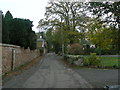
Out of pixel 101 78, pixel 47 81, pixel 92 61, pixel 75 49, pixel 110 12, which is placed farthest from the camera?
pixel 75 49

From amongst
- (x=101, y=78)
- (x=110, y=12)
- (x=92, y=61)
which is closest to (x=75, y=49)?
(x=92, y=61)

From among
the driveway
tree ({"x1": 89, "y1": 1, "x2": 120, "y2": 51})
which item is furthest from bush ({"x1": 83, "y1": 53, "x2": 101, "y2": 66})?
tree ({"x1": 89, "y1": 1, "x2": 120, "y2": 51})

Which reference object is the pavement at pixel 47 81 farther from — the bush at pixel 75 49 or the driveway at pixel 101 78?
the bush at pixel 75 49

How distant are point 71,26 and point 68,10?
3.24m

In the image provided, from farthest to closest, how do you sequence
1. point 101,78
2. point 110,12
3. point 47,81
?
1. point 101,78
2. point 47,81
3. point 110,12

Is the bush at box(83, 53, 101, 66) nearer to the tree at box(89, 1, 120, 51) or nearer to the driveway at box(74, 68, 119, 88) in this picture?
the driveway at box(74, 68, 119, 88)

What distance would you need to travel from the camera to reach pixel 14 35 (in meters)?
18.8

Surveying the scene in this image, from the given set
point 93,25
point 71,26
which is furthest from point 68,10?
point 93,25

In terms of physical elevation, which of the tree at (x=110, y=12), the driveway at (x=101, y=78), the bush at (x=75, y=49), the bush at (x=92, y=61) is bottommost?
the driveway at (x=101, y=78)

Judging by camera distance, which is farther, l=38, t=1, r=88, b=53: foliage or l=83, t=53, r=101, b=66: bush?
l=38, t=1, r=88, b=53: foliage

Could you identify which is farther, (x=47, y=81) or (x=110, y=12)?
(x=47, y=81)

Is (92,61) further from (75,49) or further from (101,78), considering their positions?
(75,49)

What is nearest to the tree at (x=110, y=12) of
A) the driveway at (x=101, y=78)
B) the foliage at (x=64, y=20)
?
the driveway at (x=101, y=78)

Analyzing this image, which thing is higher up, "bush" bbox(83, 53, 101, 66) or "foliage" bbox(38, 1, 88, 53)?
"foliage" bbox(38, 1, 88, 53)
